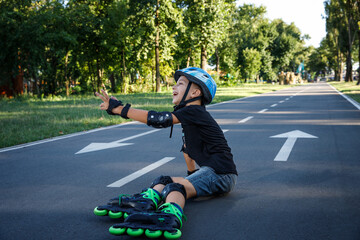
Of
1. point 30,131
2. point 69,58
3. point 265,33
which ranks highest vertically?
point 265,33

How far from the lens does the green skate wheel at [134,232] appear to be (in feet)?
9.05

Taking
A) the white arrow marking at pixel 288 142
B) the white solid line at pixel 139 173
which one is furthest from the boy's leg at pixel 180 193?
the white arrow marking at pixel 288 142

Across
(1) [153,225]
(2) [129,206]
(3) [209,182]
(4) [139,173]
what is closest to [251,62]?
Result: (4) [139,173]

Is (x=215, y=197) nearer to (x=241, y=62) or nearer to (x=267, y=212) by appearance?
(x=267, y=212)

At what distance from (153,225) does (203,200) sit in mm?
1086

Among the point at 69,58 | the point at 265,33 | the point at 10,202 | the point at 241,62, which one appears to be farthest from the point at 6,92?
the point at 265,33

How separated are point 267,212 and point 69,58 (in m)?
30.6

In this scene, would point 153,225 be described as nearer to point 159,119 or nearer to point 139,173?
point 159,119

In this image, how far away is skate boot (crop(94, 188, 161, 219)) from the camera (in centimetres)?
318

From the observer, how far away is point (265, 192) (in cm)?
407

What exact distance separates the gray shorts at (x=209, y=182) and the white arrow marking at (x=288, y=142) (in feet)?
7.52

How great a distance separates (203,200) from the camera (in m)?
3.80

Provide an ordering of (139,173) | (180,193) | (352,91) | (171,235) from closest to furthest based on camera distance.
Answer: (171,235)
(180,193)
(139,173)
(352,91)

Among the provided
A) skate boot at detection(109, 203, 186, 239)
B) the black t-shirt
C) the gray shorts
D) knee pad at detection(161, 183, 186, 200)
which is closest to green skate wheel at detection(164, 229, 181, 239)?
skate boot at detection(109, 203, 186, 239)
